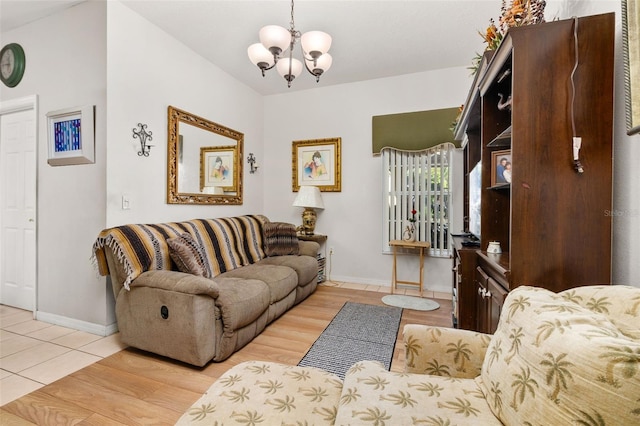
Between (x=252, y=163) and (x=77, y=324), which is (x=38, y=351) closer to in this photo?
(x=77, y=324)

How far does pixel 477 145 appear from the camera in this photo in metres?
2.84

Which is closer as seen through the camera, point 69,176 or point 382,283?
point 69,176

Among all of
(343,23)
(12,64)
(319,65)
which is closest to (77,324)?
(12,64)

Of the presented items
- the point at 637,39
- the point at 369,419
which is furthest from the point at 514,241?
the point at 369,419

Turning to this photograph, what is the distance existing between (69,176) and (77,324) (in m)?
1.33

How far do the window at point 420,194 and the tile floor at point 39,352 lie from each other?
10.6ft

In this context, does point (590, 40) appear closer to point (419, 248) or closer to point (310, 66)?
point (310, 66)

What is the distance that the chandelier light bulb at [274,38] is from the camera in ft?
6.57

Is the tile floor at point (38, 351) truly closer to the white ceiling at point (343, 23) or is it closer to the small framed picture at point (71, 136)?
the small framed picture at point (71, 136)

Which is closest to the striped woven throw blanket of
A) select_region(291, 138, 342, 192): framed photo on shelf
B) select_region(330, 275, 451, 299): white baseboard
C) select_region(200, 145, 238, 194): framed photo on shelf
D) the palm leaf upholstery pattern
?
select_region(200, 145, 238, 194): framed photo on shelf

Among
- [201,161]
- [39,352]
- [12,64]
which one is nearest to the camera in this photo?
[39,352]

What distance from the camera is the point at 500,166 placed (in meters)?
1.81

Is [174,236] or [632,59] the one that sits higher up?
[632,59]

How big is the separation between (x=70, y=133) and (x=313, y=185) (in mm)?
2794
